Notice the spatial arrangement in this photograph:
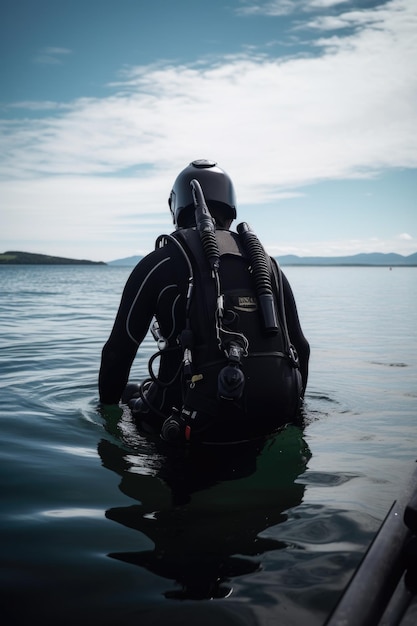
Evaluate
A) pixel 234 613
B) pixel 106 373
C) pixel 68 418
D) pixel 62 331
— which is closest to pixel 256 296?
pixel 106 373

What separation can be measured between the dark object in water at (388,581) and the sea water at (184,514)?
1.71 feet

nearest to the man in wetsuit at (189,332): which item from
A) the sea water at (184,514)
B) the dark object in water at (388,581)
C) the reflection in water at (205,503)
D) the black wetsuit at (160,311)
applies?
the black wetsuit at (160,311)

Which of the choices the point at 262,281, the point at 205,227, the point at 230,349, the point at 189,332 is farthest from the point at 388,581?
the point at 205,227

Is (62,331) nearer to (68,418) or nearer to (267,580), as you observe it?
(68,418)

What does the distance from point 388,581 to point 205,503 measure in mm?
1689

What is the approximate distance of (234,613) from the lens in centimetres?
220

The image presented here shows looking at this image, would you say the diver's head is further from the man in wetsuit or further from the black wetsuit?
the black wetsuit

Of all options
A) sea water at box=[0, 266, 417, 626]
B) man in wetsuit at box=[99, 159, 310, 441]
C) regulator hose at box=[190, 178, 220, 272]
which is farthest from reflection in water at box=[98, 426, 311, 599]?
regulator hose at box=[190, 178, 220, 272]

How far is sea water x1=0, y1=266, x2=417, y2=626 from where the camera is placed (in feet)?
7.50

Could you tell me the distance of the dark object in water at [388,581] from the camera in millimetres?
1503

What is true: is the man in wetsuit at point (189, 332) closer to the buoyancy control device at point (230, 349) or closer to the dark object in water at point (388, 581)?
the buoyancy control device at point (230, 349)

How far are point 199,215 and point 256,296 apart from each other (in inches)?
30.1

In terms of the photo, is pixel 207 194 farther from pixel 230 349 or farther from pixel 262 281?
pixel 230 349

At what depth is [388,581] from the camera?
67.7 inches
